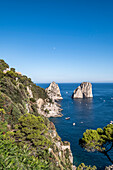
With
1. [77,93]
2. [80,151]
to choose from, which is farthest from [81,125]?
[77,93]

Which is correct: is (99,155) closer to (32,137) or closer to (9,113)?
(32,137)

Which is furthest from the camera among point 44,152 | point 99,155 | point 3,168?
point 99,155

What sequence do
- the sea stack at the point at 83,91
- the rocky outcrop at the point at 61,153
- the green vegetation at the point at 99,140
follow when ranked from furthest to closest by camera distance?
the sea stack at the point at 83,91, the rocky outcrop at the point at 61,153, the green vegetation at the point at 99,140

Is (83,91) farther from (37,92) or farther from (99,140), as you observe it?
(99,140)

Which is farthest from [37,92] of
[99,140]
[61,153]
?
[99,140]

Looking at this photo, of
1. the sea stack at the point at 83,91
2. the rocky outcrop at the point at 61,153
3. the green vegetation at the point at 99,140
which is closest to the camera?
the green vegetation at the point at 99,140

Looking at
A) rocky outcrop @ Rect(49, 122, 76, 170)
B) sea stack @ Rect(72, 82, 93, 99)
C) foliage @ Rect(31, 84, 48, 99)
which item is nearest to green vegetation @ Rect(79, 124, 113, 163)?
rocky outcrop @ Rect(49, 122, 76, 170)

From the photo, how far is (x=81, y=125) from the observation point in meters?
60.3

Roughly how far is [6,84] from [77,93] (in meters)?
113

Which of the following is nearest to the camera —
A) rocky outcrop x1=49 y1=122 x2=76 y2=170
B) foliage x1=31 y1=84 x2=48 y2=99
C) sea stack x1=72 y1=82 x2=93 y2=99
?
rocky outcrop x1=49 y1=122 x2=76 y2=170

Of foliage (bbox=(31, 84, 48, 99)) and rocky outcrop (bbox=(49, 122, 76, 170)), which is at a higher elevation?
foliage (bbox=(31, 84, 48, 99))

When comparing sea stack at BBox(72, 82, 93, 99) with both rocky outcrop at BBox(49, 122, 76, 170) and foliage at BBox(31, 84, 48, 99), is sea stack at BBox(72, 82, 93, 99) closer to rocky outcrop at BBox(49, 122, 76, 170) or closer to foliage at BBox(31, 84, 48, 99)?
foliage at BBox(31, 84, 48, 99)

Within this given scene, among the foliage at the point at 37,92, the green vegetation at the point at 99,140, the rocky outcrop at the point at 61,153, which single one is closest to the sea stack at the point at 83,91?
the foliage at the point at 37,92

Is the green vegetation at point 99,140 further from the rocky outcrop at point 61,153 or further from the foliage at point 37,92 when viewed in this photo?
the foliage at point 37,92
